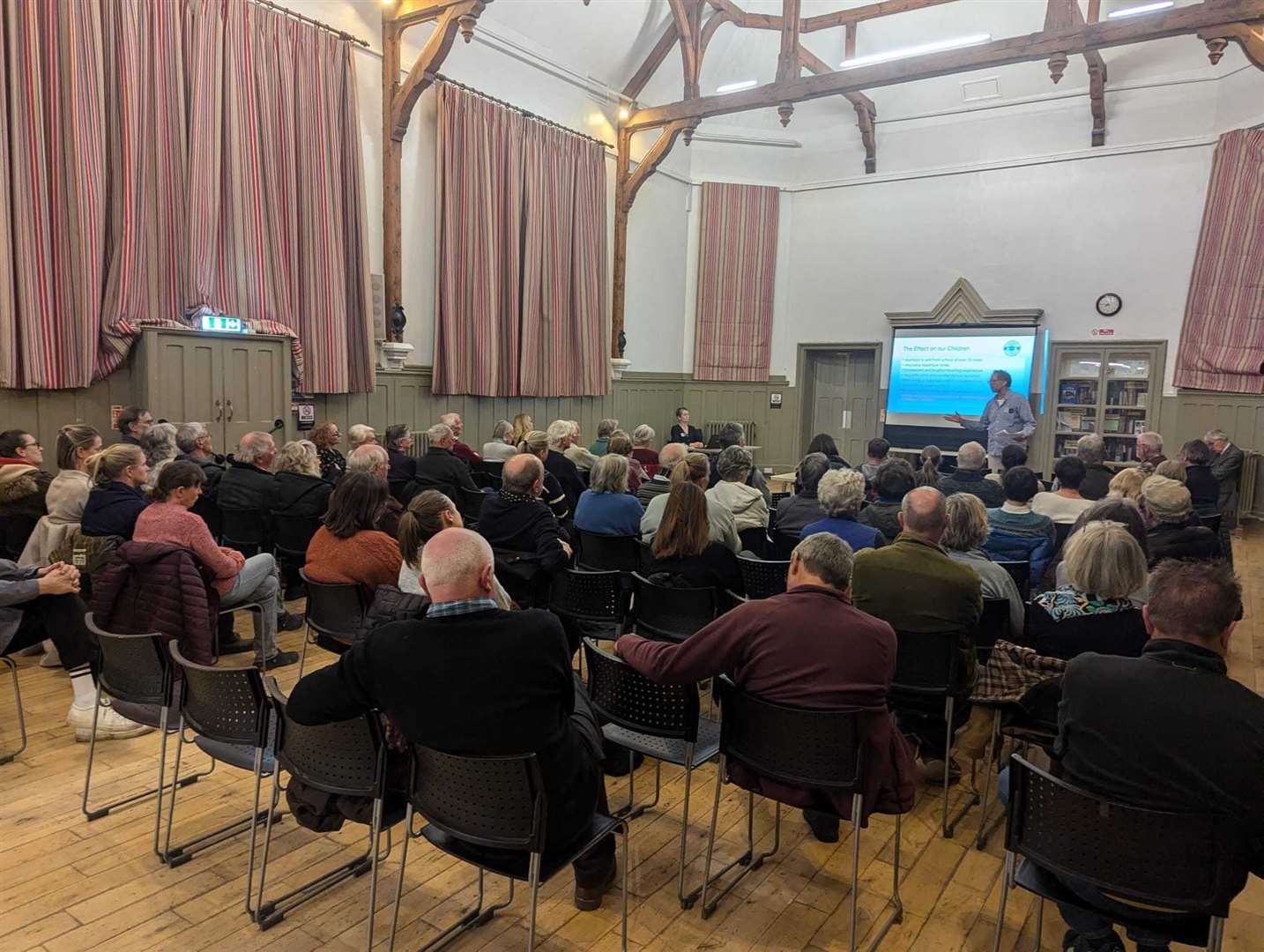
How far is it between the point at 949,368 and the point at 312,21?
351 inches

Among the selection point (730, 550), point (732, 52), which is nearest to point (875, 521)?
point (730, 550)

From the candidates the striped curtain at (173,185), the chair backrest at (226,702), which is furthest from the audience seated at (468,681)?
the striped curtain at (173,185)

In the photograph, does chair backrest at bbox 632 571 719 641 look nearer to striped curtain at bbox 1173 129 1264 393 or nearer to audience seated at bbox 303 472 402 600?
audience seated at bbox 303 472 402 600

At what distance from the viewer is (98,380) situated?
6.36m

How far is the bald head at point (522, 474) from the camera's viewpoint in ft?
13.0

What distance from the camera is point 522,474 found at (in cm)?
397

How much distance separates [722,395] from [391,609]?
428 inches

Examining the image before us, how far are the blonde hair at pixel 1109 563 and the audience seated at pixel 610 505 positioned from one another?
2.25 m

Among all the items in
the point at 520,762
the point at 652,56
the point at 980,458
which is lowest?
the point at 520,762

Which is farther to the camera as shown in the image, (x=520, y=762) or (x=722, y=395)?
(x=722, y=395)

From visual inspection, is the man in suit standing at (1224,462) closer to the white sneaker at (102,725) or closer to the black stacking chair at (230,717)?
the black stacking chair at (230,717)

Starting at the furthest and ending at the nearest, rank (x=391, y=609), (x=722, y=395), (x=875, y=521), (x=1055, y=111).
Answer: (x=722, y=395) < (x=1055, y=111) < (x=875, y=521) < (x=391, y=609)

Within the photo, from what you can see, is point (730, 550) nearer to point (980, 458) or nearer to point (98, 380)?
point (980, 458)

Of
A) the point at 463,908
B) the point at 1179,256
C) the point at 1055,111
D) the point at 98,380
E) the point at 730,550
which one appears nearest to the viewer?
the point at 463,908
